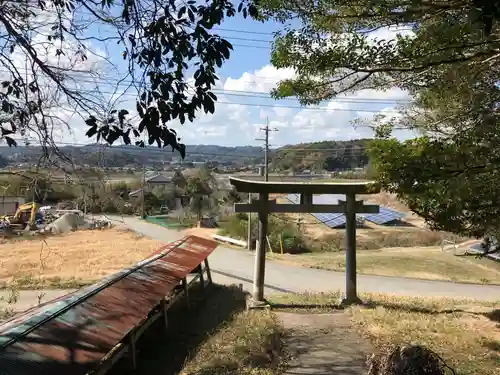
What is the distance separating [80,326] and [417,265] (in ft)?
65.6

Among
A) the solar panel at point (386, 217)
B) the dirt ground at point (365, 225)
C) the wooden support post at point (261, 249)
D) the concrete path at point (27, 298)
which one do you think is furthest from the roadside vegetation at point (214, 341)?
the solar panel at point (386, 217)

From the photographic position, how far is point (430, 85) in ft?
22.1

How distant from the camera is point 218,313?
11977 millimetres

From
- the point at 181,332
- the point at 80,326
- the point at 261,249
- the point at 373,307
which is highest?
the point at 261,249

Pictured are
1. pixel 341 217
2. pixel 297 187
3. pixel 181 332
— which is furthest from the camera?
pixel 341 217

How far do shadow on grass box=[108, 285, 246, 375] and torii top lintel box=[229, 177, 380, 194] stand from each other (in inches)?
108

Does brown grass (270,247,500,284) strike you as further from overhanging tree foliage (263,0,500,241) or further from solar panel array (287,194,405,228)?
overhanging tree foliage (263,0,500,241)

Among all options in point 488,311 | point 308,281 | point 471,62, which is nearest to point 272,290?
point 308,281

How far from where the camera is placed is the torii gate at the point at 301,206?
11.5m

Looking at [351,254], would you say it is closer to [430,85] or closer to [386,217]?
[430,85]

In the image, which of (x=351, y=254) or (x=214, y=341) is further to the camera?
(x=351, y=254)

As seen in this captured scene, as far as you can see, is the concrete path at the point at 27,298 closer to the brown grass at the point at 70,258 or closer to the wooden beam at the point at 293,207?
the brown grass at the point at 70,258

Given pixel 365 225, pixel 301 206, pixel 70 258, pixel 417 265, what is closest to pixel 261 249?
pixel 301 206

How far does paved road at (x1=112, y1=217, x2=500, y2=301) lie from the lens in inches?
707
